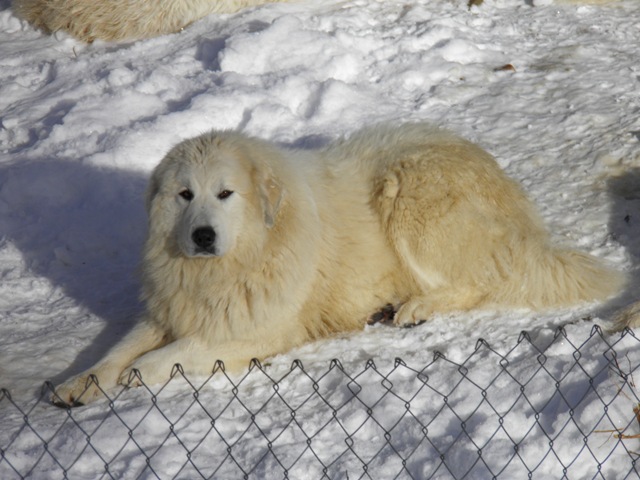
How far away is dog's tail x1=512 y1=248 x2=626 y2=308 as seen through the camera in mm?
5457

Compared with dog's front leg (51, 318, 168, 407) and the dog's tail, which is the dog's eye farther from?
the dog's tail

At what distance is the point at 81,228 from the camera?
265 inches

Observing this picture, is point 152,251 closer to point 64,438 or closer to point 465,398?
point 64,438

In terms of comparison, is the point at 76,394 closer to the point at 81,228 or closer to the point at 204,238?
the point at 204,238

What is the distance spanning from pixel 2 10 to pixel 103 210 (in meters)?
4.42

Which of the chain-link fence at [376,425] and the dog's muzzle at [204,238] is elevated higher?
the dog's muzzle at [204,238]

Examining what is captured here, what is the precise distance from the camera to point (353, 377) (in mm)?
4898

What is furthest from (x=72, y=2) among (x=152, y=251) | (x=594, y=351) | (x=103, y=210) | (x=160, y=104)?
(x=594, y=351)

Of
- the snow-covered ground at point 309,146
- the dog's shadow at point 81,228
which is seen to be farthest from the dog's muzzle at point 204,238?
the dog's shadow at point 81,228

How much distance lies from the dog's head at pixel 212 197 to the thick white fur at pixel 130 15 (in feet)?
13.8

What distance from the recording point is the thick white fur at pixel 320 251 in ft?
16.5

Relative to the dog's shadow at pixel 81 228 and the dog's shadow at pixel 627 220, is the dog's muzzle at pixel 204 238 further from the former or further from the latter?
the dog's shadow at pixel 627 220

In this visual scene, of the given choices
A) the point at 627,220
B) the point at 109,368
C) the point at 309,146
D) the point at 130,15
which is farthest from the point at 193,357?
the point at 130,15

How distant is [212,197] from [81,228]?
7.15 feet
